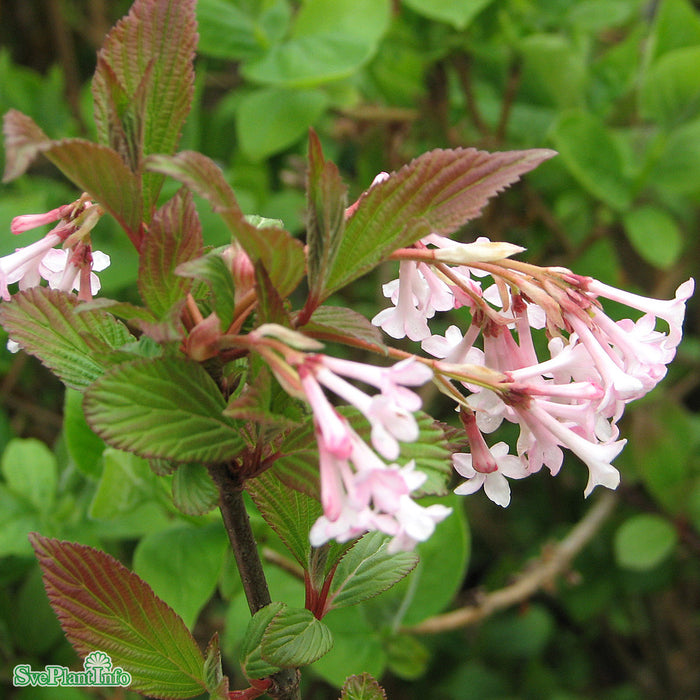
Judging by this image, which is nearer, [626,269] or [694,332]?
[626,269]

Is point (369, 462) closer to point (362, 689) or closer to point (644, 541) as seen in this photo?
point (362, 689)

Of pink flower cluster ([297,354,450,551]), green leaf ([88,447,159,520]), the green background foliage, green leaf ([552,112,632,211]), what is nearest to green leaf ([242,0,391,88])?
the green background foliage

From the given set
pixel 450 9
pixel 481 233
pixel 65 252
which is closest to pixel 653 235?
pixel 481 233

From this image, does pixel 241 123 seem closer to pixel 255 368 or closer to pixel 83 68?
pixel 255 368

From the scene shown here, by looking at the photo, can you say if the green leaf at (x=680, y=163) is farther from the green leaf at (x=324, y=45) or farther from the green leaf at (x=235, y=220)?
the green leaf at (x=235, y=220)

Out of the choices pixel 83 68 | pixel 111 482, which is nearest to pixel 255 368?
pixel 111 482

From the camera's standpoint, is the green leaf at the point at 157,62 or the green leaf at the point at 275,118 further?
the green leaf at the point at 275,118

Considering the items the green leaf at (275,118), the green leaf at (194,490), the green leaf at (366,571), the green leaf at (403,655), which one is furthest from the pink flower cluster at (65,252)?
the green leaf at (275,118)
